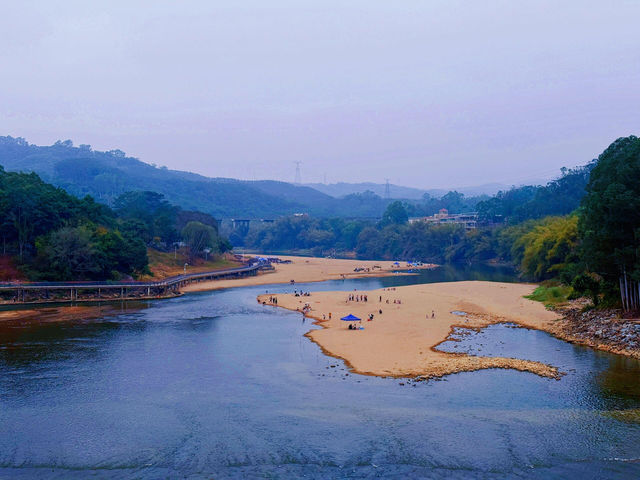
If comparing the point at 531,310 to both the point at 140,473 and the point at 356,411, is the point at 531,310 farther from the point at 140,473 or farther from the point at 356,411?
the point at 140,473

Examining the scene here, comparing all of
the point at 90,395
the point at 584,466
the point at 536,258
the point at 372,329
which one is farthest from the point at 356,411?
the point at 536,258

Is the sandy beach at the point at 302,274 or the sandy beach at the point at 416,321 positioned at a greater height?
the sandy beach at the point at 302,274

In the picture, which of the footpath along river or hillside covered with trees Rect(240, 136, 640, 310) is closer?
the footpath along river

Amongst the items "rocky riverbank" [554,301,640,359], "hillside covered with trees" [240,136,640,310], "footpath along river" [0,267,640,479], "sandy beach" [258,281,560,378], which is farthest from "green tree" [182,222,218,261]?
"rocky riverbank" [554,301,640,359]

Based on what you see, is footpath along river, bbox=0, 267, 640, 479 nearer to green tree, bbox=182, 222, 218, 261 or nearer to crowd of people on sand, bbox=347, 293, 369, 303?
crowd of people on sand, bbox=347, 293, 369, 303

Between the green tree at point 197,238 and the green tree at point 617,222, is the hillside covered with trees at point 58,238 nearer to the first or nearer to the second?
the green tree at point 197,238

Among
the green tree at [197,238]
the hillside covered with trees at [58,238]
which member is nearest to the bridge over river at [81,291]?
the hillside covered with trees at [58,238]
